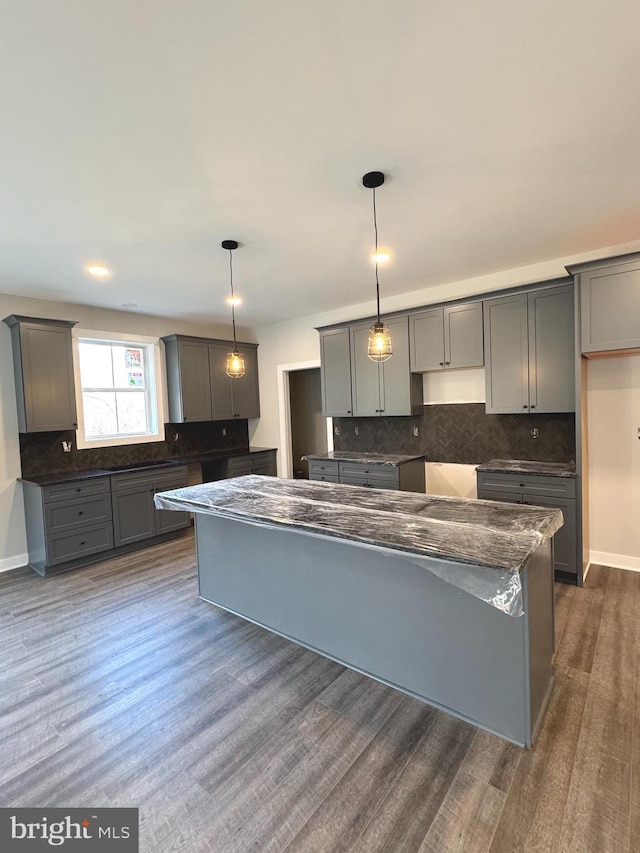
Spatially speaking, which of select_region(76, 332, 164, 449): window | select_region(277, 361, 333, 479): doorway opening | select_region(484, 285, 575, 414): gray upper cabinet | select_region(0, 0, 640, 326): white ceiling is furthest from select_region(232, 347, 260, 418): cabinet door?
select_region(484, 285, 575, 414): gray upper cabinet

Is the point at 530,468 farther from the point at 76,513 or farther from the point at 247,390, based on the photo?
the point at 76,513

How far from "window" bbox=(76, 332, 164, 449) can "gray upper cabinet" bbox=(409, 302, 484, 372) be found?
329 cm

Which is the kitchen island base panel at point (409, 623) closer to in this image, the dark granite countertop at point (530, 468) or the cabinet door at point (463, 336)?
the dark granite countertop at point (530, 468)

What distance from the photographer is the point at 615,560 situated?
3521 millimetres

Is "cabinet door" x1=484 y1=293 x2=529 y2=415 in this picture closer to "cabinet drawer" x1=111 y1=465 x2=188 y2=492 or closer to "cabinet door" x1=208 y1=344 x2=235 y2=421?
"cabinet door" x1=208 y1=344 x2=235 y2=421

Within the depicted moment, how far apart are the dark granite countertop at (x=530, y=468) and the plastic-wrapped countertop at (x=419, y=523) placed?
1252 millimetres

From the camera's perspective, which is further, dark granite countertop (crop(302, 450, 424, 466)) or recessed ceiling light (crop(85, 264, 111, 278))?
dark granite countertop (crop(302, 450, 424, 466))

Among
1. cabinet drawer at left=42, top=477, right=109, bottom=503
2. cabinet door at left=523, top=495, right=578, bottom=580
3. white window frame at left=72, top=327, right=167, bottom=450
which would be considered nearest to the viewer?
cabinet door at left=523, top=495, right=578, bottom=580

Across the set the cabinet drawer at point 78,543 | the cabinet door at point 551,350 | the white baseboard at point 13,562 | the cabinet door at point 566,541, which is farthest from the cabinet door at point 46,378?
the cabinet door at point 566,541

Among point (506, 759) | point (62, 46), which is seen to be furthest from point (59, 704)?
point (62, 46)

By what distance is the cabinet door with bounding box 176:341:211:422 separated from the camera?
17.0ft

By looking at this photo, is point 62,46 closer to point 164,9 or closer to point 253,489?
point 164,9

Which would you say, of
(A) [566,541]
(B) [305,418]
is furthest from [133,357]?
(A) [566,541]

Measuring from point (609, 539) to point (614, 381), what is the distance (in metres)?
1.38
